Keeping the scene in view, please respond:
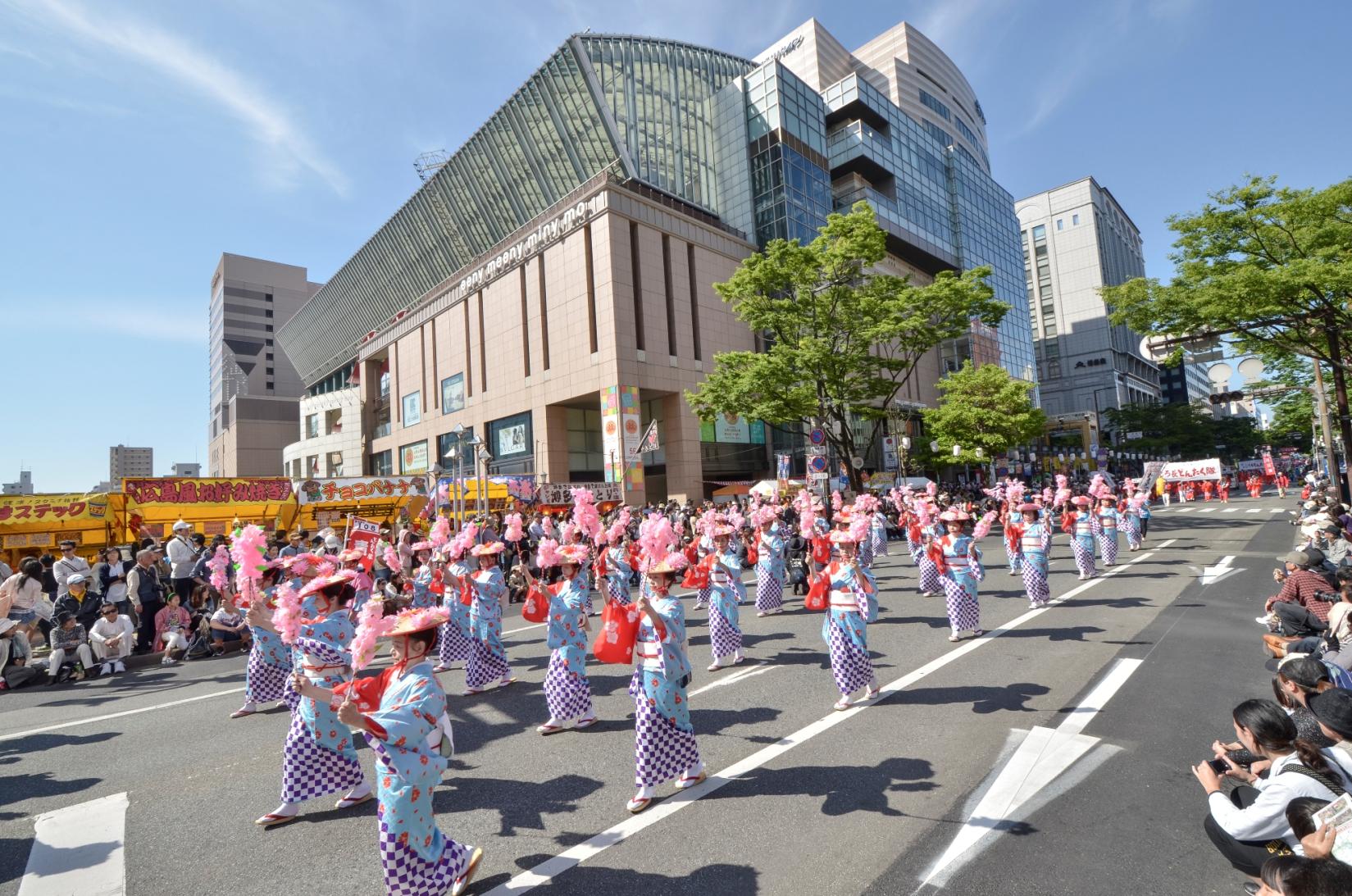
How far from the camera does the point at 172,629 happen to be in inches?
441

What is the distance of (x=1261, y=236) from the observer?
15.6 meters

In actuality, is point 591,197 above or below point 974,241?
below

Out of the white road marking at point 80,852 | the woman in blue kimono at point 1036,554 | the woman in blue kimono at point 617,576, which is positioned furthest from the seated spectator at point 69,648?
the woman in blue kimono at point 1036,554

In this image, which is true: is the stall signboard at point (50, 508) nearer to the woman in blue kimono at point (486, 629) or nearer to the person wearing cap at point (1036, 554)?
the woman in blue kimono at point (486, 629)

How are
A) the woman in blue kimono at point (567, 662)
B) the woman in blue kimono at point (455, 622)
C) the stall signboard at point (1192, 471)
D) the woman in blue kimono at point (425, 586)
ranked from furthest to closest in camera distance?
the stall signboard at point (1192, 471) → the woman in blue kimono at point (425, 586) → the woman in blue kimono at point (455, 622) → the woman in blue kimono at point (567, 662)

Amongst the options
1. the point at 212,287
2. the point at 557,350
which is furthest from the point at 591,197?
the point at 212,287

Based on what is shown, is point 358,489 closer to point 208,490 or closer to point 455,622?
point 208,490

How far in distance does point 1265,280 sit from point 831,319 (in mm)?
10334

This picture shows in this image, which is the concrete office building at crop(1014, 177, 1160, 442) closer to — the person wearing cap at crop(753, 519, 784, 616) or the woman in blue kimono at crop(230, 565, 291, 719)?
the person wearing cap at crop(753, 519, 784, 616)

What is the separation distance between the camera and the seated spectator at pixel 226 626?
978 cm

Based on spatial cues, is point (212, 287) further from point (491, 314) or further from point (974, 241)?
point (974, 241)

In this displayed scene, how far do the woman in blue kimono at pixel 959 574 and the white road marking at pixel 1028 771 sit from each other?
2559mm

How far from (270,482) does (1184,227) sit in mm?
26509

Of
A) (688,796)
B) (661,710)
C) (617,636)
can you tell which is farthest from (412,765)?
(688,796)
